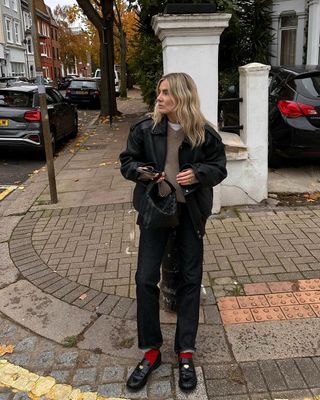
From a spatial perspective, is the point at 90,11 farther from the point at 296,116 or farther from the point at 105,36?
the point at 296,116

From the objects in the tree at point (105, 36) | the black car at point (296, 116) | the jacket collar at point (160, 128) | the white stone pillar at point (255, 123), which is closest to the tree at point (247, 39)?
the black car at point (296, 116)

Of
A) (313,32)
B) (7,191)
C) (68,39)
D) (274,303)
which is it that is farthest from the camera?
(68,39)

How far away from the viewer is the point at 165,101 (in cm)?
262

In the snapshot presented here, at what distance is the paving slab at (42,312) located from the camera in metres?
3.32

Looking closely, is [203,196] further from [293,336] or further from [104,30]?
[104,30]

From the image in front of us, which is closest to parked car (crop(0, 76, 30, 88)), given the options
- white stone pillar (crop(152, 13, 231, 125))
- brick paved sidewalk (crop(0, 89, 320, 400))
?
brick paved sidewalk (crop(0, 89, 320, 400))

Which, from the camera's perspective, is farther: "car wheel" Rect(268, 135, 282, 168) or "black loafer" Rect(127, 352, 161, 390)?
"car wheel" Rect(268, 135, 282, 168)

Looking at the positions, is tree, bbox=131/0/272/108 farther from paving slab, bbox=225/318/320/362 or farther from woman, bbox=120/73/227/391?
paving slab, bbox=225/318/320/362

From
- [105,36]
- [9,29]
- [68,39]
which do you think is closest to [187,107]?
[105,36]

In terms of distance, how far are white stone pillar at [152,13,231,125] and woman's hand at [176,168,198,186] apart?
102 inches

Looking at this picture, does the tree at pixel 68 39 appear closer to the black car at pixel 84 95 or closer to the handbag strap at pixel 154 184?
the black car at pixel 84 95

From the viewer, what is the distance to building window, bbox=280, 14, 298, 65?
15.7m

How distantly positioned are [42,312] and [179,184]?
1704mm

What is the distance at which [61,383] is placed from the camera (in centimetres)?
277
